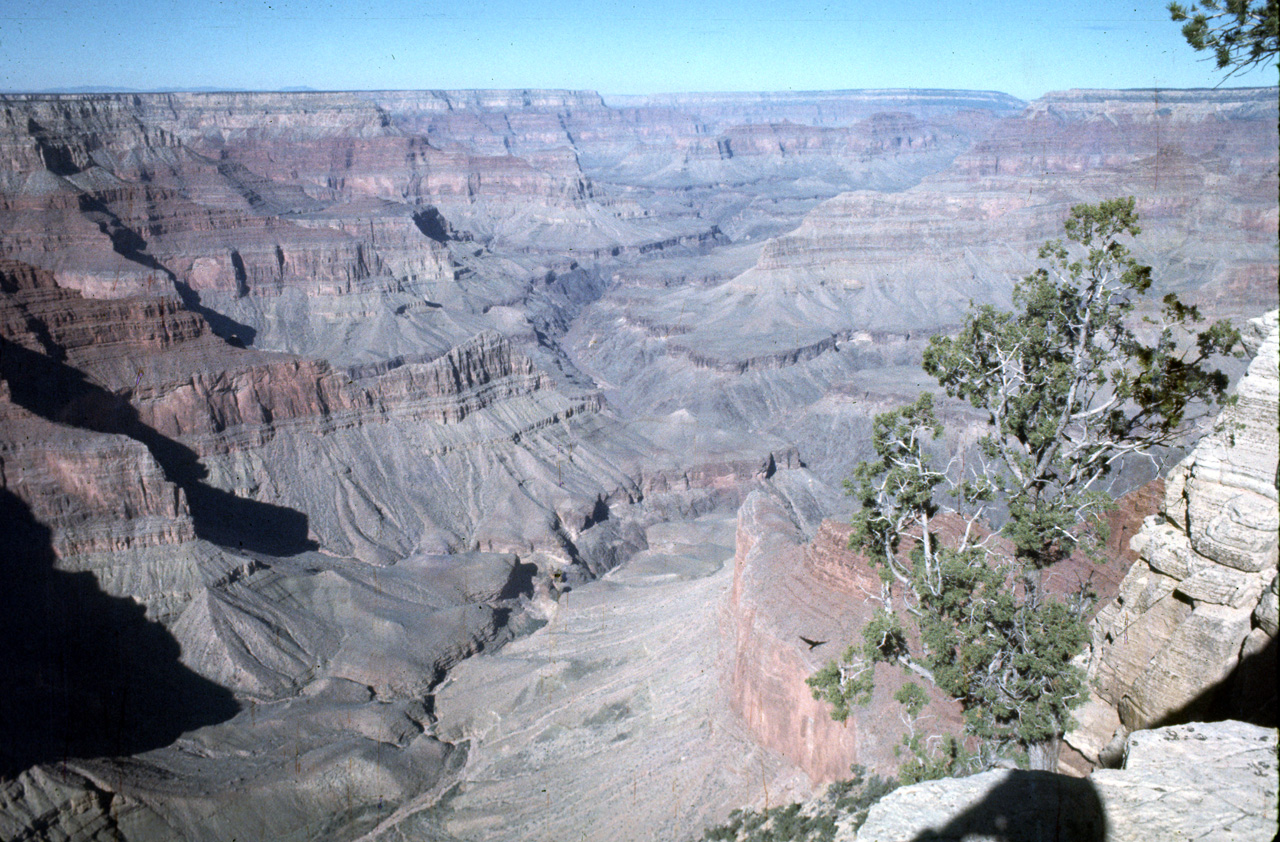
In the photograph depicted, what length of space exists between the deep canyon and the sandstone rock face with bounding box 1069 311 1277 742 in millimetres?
72

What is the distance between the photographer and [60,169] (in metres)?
102

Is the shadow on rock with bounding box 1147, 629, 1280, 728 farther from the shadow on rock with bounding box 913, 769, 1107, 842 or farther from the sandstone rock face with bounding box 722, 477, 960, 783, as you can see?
the sandstone rock face with bounding box 722, 477, 960, 783

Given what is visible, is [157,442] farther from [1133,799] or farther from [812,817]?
[1133,799]

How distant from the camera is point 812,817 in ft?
71.6

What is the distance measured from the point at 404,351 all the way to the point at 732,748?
232 feet

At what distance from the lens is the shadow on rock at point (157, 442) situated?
4850 centimetres

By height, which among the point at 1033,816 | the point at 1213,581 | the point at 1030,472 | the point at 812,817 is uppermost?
the point at 1030,472

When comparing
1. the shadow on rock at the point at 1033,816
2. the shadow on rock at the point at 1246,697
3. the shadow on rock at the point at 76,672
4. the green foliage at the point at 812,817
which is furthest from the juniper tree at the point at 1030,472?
the shadow on rock at the point at 76,672

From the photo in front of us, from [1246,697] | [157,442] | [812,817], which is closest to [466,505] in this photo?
[157,442]

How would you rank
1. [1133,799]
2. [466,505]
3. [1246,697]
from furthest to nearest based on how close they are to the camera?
1. [466,505]
2. [1246,697]
3. [1133,799]

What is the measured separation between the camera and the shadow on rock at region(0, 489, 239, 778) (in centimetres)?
Answer: 3184

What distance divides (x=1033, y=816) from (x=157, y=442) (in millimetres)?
52702

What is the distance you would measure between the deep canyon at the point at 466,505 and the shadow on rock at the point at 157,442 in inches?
8.1

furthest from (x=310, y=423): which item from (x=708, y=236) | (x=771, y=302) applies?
(x=708, y=236)
